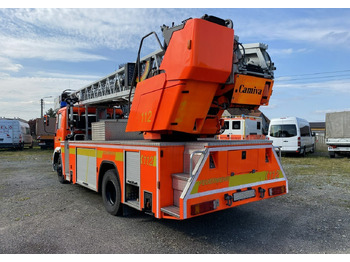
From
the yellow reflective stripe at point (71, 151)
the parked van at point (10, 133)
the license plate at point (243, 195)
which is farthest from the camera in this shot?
the parked van at point (10, 133)

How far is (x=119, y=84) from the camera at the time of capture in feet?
25.3

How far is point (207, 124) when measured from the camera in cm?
527

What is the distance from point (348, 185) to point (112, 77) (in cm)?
790

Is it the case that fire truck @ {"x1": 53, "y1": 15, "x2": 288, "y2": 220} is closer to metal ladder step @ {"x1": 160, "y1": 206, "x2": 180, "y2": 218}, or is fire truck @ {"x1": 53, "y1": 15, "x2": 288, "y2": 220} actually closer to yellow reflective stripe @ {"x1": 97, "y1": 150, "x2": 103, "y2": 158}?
metal ladder step @ {"x1": 160, "y1": 206, "x2": 180, "y2": 218}

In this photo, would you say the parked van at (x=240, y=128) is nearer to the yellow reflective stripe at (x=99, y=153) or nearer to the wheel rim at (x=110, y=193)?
the yellow reflective stripe at (x=99, y=153)

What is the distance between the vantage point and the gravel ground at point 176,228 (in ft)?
13.9

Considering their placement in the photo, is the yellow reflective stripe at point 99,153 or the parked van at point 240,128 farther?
the parked van at point 240,128

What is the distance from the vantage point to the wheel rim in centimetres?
580

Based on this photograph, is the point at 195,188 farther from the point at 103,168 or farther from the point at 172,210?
the point at 103,168

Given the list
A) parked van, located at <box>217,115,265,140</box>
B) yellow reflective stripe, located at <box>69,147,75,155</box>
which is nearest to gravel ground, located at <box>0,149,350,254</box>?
yellow reflective stripe, located at <box>69,147,75,155</box>

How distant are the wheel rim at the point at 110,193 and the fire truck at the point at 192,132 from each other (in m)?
0.02

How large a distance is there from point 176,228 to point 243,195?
131 cm

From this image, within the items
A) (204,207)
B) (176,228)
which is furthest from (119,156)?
(204,207)

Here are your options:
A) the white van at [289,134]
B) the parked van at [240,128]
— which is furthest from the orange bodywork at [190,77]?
the white van at [289,134]
